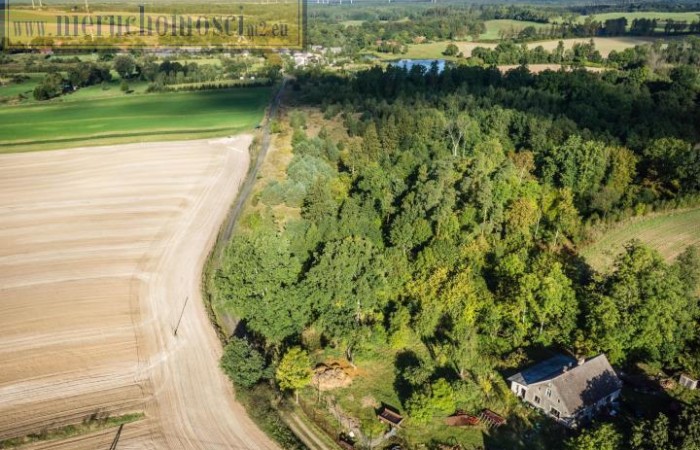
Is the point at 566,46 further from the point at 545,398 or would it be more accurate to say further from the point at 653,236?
the point at 545,398

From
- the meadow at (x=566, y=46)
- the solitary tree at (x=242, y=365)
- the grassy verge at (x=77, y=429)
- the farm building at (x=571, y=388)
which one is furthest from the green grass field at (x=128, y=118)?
the meadow at (x=566, y=46)

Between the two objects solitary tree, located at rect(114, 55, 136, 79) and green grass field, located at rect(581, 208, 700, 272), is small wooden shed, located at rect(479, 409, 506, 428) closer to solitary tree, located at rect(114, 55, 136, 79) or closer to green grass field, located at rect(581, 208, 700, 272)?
green grass field, located at rect(581, 208, 700, 272)

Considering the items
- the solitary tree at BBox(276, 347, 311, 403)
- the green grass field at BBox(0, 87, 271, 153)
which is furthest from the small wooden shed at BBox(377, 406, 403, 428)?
the green grass field at BBox(0, 87, 271, 153)

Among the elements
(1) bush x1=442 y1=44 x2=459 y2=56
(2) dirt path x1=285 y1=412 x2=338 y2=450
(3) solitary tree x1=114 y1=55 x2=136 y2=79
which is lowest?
(2) dirt path x1=285 y1=412 x2=338 y2=450

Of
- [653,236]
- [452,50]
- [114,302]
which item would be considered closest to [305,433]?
[114,302]

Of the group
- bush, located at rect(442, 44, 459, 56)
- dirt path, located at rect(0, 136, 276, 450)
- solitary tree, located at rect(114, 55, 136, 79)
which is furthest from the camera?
bush, located at rect(442, 44, 459, 56)
